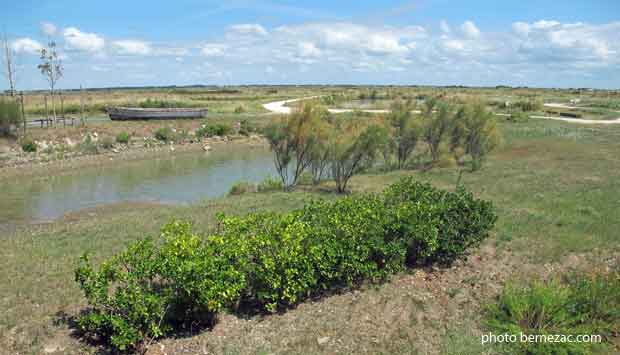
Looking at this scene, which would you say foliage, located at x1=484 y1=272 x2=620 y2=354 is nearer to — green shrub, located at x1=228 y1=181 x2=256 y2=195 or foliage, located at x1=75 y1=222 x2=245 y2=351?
foliage, located at x1=75 y1=222 x2=245 y2=351

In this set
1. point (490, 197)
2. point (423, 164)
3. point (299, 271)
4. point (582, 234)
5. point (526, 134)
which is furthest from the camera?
point (526, 134)

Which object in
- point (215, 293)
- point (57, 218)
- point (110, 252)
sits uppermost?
point (215, 293)

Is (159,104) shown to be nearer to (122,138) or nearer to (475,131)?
(122,138)

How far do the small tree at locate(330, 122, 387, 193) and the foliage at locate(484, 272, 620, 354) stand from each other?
12223 mm

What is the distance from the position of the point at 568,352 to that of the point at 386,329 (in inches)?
91.2

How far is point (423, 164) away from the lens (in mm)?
25219

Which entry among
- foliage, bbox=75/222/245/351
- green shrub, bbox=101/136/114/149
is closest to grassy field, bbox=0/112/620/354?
foliage, bbox=75/222/245/351

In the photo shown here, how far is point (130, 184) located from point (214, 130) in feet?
58.9

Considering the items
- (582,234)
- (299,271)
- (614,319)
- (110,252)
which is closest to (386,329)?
(299,271)

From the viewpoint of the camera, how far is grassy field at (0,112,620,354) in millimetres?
6238

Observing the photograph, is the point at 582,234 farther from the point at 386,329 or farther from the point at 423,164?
the point at 423,164

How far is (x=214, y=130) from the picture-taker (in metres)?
41.6

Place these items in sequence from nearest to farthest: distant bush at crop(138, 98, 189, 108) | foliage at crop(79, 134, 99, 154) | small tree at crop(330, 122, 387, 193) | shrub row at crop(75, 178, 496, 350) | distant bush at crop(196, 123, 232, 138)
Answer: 1. shrub row at crop(75, 178, 496, 350)
2. small tree at crop(330, 122, 387, 193)
3. foliage at crop(79, 134, 99, 154)
4. distant bush at crop(196, 123, 232, 138)
5. distant bush at crop(138, 98, 189, 108)

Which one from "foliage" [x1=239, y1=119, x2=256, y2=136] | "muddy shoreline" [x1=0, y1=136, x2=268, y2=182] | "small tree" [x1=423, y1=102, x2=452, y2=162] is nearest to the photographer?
"small tree" [x1=423, y1=102, x2=452, y2=162]
